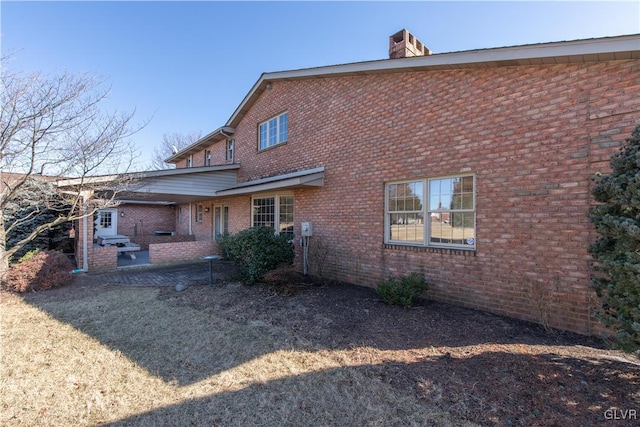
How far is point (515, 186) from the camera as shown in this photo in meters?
5.47

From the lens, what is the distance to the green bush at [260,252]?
8.30m

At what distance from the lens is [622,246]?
3.16 meters

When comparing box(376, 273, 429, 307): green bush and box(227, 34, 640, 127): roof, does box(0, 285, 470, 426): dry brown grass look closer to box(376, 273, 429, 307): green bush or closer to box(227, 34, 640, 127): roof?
box(376, 273, 429, 307): green bush

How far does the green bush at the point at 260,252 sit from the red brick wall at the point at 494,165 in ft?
4.54

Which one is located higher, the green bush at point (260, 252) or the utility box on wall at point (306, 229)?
the utility box on wall at point (306, 229)

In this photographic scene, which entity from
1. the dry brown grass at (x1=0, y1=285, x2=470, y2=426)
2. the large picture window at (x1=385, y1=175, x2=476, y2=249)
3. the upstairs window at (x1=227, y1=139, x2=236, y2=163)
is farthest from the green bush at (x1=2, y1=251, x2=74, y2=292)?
the large picture window at (x1=385, y1=175, x2=476, y2=249)

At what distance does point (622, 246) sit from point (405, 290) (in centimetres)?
354


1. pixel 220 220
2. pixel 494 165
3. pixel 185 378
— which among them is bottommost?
pixel 185 378

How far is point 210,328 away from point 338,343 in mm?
2325

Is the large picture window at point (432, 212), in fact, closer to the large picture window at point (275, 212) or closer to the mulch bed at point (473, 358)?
the mulch bed at point (473, 358)

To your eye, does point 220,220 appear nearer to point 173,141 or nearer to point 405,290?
point 405,290

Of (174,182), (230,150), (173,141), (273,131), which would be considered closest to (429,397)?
(273,131)

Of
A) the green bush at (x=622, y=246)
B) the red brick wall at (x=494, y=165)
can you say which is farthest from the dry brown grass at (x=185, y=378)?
the red brick wall at (x=494, y=165)

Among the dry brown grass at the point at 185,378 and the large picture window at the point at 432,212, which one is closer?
the dry brown grass at the point at 185,378
